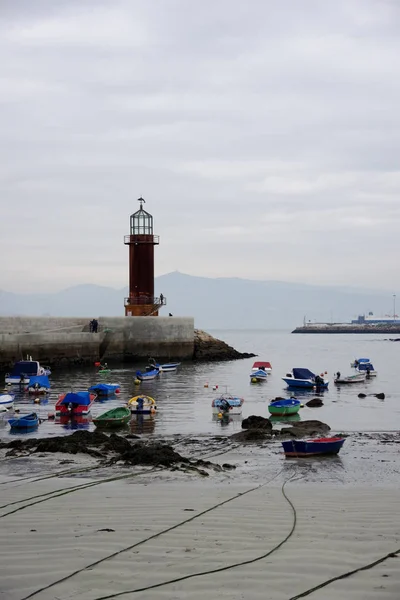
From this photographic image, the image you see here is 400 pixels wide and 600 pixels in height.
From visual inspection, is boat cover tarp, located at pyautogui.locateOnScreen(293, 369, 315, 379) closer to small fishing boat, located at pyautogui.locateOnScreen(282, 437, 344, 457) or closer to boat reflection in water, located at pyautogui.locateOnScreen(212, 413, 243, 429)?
boat reflection in water, located at pyautogui.locateOnScreen(212, 413, 243, 429)

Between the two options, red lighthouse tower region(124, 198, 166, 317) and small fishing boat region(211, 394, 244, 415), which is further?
red lighthouse tower region(124, 198, 166, 317)

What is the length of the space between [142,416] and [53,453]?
10618 mm

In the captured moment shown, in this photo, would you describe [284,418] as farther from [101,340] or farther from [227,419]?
[101,340]

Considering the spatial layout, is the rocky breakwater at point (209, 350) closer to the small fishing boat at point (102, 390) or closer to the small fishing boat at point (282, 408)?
the small fishing boat at point (102, 390)

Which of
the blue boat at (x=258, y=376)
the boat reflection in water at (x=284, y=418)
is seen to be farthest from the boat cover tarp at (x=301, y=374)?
the boat reflection in water at (x=284, y=418)

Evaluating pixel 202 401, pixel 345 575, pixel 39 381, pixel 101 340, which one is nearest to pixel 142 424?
pixel 202 401

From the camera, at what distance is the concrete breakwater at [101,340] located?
52875 millimetres

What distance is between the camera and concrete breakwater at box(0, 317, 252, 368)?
52.9 m

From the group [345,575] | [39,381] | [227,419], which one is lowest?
[227,419]

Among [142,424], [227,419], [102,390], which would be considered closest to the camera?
[142,424]

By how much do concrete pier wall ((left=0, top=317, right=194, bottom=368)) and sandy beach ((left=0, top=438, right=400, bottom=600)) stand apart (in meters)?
38.5

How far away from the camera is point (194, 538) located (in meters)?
9.88

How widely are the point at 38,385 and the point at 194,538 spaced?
31119 mm

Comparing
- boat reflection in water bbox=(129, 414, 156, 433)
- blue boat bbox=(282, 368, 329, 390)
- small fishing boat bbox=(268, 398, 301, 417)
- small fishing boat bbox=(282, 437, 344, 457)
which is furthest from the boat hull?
small fishing boat bbox=(282, 437, 344, 457)
